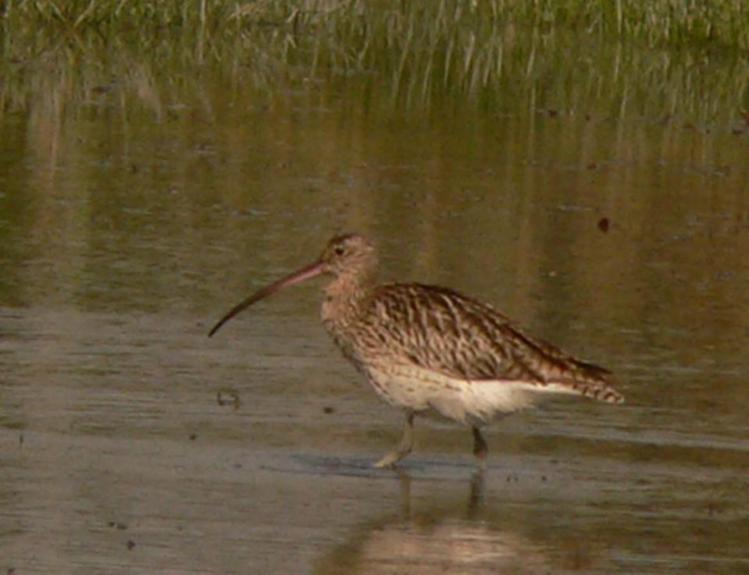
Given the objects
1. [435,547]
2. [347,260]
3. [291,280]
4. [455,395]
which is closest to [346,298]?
[347,260]

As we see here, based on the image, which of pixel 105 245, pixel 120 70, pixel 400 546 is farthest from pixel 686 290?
pixel 120 70

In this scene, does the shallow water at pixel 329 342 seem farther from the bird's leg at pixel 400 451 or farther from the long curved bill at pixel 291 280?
the long curved bill at pixel 291 280

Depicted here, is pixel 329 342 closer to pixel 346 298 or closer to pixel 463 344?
pixel 346 298

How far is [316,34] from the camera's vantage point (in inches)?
975

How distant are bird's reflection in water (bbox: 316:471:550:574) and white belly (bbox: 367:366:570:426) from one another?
3.13 ft

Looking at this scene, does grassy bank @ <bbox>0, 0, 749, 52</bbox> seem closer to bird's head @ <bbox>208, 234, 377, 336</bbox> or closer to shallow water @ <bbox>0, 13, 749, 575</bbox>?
shallow water @ <bbox>0, 13, 749, 575</bbox>

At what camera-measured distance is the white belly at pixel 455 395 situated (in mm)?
10477

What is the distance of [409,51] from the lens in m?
23.7

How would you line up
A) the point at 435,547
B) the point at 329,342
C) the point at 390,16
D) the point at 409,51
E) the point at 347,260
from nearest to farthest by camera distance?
the point at 435,547, the point at 347,260, the point at 329,342, the point at 409,51, the point at 390,16

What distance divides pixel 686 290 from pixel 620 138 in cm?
510

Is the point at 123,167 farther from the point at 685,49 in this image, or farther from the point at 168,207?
the point at 685,49

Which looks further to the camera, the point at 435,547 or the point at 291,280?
the point at 291,280

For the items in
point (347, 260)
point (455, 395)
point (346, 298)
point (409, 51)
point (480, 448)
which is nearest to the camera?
point (480, 448)

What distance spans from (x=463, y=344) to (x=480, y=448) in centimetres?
49
